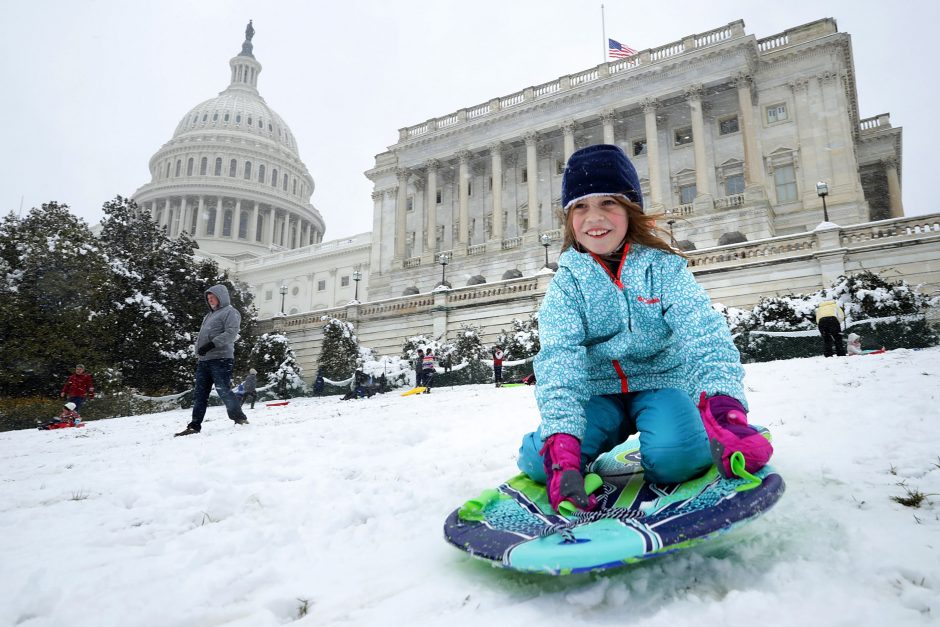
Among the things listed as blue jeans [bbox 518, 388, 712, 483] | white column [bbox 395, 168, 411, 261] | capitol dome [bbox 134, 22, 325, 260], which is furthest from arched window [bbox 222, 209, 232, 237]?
blue jeans [bbox 518, 388, 712, 483]

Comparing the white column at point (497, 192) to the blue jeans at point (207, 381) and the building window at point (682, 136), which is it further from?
the blue jeans at point (207, 381)

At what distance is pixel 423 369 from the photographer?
17625mm

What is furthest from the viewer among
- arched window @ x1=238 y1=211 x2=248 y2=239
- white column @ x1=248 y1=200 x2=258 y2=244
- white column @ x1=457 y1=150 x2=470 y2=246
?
arched window @ x1=238 y1=211 x2=248 y2=239

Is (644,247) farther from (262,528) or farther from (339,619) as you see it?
(262,528)

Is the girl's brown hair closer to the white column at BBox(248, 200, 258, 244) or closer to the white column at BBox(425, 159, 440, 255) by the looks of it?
the white column at BBox(425, 159, 440, 255)

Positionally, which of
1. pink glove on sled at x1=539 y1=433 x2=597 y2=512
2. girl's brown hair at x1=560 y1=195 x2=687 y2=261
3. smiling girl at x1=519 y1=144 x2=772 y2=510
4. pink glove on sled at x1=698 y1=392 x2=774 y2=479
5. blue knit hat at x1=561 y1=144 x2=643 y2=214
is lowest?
pink glove on sled at x1=539 y1=433 x2=597 y2=512

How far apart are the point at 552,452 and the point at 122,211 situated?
1316 inches

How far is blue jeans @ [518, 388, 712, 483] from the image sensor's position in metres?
2.49

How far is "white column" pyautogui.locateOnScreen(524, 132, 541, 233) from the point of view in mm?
37812

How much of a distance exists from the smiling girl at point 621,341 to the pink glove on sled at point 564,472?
0.6 inches

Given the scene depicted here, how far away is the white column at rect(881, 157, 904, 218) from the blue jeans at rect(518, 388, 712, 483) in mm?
Result: 44355

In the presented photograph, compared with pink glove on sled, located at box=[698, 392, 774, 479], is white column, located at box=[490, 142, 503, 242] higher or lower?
higher

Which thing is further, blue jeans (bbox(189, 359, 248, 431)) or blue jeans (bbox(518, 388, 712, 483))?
blue jeans (bbox(189, 359, 248, 431))

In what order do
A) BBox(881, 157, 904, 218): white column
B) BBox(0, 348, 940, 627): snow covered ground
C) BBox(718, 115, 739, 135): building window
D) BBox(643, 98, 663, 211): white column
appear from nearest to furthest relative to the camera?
BBox(0, 348, 940, 627): snow covered ground
BBox(643, 98, 663, 211): white column
BBox(718, 115, 739, 135): building window
BBox(881, 157, 904, 218): white column
